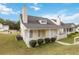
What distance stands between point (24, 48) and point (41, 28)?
47 centimetres

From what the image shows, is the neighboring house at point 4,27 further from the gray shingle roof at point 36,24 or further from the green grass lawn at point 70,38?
the green grass lawn at point 70,38

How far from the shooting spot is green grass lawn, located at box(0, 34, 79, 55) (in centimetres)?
454

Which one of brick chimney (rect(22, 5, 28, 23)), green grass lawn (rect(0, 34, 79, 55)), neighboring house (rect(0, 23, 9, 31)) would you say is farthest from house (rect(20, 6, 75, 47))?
neighboring house (rect(0, 23, 9, 31))

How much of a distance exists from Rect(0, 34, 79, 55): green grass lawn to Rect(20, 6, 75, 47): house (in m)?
0.13

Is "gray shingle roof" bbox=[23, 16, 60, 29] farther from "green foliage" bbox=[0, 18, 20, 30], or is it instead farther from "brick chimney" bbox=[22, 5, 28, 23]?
"green foliage" bbox=[0, 18, 20, 30]

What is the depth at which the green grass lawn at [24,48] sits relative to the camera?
179 inches

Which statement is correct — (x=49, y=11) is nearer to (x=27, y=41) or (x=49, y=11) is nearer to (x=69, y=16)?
(x=69, y=16)

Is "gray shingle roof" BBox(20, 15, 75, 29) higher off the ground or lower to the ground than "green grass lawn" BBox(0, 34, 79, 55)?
higher

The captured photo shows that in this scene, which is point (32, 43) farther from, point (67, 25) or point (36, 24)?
point (67, 25)

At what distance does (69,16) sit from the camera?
4594mm

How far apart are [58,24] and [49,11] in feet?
0.96

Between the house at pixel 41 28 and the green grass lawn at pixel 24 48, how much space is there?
130mm

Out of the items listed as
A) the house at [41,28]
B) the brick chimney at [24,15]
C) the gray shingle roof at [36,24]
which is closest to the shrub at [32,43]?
the house at [41,28]

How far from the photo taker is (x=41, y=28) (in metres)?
4.56
